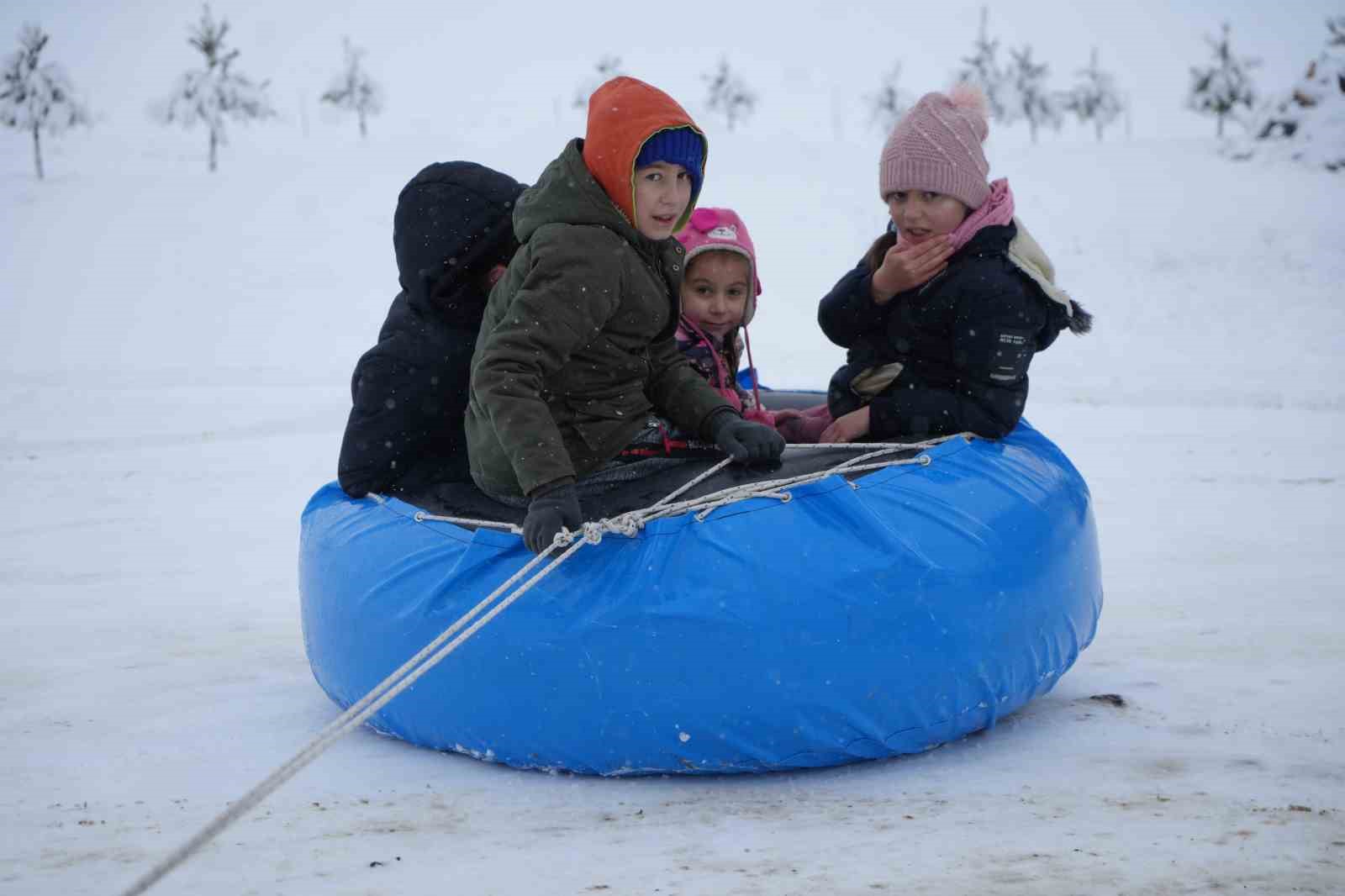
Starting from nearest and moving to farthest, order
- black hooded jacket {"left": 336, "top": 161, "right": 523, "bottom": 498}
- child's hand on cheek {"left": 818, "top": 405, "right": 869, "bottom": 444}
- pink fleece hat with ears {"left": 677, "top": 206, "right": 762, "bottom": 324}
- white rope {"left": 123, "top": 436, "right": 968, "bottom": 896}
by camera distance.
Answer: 1. white rope {"left": 123, "top": 436, "right": 968, "bottom": 896}
2. black hooded jacket {"left": 336, "top": 161, "right": 523, "bottom": 498}
3. child's hand on cheek {"left": 818, "top": 405, "right": 869, "bottom": 444}
4. pink fleece hat with ears {"left": 677, "top": 206, "right": 762, "bottom": 324}

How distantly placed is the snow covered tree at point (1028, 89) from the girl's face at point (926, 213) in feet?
145

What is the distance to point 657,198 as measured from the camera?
10.9 ft

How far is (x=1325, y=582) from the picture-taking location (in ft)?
16.9

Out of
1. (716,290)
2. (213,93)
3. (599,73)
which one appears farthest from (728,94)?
(716,290)

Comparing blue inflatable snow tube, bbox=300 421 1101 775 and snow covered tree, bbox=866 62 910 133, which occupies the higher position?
snow covered tree, bbox=866 62 910 133

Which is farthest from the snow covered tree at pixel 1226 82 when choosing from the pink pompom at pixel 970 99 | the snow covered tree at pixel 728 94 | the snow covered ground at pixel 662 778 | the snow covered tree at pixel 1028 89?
Result: the pink pompom at pixel 970 99

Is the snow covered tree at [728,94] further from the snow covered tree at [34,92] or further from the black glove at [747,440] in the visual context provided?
the black glove at [747,440]

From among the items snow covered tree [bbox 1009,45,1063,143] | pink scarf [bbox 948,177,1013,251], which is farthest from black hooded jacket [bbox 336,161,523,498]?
snow covered tree [bbox 1009,45,1063,143]

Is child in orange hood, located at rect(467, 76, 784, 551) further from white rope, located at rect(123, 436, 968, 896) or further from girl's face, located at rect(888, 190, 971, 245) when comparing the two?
girl's face, located at rect(888, 190, 971, 245)

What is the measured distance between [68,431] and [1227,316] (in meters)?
14.8

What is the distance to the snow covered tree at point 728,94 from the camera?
49.1 meters

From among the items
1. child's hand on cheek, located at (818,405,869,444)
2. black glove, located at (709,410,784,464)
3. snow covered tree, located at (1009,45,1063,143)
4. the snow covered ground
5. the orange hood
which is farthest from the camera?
snow covered tree, located at (1009,45,1063,143)

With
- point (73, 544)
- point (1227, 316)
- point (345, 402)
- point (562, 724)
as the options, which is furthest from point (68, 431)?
point (1227, 316)

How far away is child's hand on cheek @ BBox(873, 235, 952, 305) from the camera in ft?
12.7
